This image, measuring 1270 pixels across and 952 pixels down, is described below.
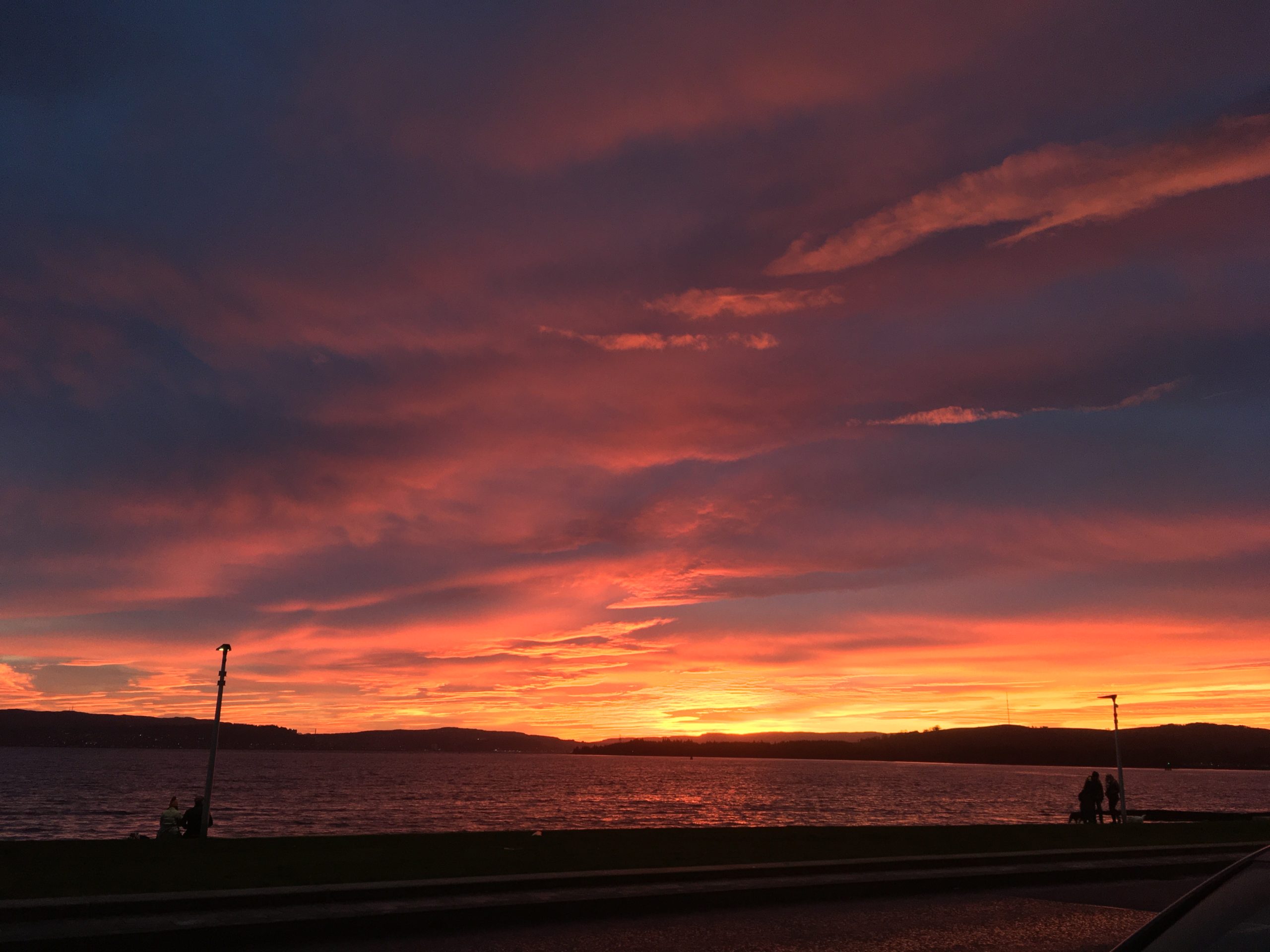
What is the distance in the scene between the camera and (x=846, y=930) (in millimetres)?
10539

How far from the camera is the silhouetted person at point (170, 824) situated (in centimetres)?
1961

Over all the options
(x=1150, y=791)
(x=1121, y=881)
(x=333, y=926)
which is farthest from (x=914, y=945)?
(x=1150, y=791)

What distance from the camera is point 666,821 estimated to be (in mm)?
67625

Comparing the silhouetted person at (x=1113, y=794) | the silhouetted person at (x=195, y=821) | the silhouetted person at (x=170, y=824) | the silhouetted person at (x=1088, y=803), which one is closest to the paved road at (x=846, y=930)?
the silhouetted person at (x=195, y=821)

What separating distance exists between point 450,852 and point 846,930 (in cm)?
704

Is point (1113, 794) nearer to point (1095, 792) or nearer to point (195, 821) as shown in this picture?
point (1095, 792)

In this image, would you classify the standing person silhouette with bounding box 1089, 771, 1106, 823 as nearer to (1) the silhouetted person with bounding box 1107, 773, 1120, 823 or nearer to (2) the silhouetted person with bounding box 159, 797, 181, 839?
(1) the silhouetted person with bounding box 1107, 773, 1120, 823

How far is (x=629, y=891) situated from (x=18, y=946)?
657 centimetres

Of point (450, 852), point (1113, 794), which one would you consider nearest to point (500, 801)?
point (1113, 794)

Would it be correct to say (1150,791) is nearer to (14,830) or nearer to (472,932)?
(14,830)

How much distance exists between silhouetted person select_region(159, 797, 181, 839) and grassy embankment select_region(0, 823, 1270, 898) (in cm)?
383

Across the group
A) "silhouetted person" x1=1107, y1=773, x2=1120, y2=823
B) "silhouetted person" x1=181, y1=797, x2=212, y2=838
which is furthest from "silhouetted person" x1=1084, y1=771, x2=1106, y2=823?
"silhouetted person" x1=181, y1=797, x2=212, y2=838

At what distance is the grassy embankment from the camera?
38.1ft

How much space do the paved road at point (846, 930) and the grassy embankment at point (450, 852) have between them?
7.95 feet
